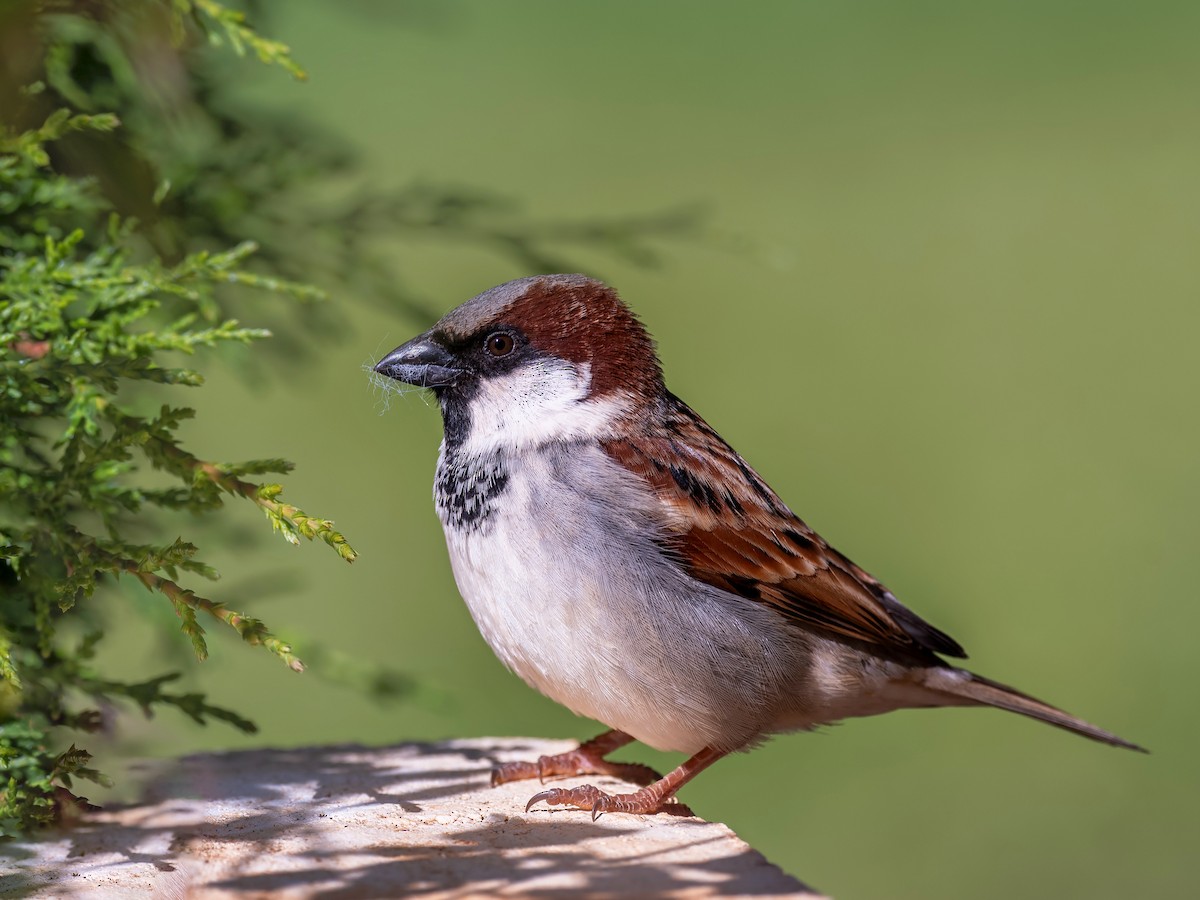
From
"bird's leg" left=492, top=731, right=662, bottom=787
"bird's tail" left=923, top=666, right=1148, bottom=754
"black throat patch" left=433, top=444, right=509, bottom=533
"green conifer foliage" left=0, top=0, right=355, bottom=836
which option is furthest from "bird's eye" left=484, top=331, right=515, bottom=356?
"bird's tail" left=923, top=666, right=1148, bottom=754

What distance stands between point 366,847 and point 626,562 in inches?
23.9

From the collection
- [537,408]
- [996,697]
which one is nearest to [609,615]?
[537,408]

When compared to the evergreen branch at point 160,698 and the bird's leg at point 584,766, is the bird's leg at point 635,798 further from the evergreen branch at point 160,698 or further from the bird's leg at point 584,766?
the evergreen branch at point 160,698

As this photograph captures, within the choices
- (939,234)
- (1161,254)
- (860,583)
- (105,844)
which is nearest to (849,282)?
(939,234)

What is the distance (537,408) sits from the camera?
229cm

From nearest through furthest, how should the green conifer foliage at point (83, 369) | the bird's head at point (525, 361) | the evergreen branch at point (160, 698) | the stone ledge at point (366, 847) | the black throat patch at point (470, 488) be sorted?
the stone ledge at point (366, 847) → the green conifer foliage at point (83, 369) → the evergreen branch at point (160, 698) → the black throat patch at point (470, 488) → the bird's head at point (525, 361)

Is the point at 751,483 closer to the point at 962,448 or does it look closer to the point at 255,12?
the point at 255,12

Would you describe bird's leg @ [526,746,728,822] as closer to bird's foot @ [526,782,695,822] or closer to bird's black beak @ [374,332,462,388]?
bird's foot @ [526,782,695,822]

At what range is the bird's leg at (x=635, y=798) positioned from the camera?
2080mm

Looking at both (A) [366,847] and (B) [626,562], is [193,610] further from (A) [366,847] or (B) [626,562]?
(B) [626,562]

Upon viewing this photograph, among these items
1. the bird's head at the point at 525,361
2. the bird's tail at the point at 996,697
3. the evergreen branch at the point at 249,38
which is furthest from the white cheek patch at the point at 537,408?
the bird's tail at the point at 996,697

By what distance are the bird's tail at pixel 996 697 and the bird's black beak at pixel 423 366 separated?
39.7 inches

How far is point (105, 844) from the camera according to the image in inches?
76.1

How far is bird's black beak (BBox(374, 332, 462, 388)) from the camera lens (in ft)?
7.55
